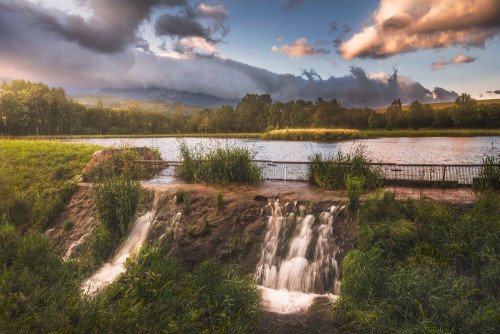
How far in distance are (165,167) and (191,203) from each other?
7.42 metres

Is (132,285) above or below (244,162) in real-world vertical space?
below

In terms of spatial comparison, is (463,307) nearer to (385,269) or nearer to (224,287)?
(385,269)

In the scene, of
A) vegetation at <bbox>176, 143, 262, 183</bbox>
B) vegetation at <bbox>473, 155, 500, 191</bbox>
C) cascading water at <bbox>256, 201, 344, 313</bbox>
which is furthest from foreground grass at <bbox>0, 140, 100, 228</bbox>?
vegetation at <bbox>473, 155, 500, 191</bbox>

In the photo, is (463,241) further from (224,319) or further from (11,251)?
(11,251)

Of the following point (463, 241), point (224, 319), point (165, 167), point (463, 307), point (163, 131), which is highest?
point (163, 131)

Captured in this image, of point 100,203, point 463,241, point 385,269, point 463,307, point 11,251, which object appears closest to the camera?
point 463,307

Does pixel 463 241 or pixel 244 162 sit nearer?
pixel 463 241

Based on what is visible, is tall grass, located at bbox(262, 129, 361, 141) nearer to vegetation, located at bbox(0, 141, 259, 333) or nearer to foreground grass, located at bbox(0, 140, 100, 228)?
foreground grass, located at bbox(0, 140, 100, 228)

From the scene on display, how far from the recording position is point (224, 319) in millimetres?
5520

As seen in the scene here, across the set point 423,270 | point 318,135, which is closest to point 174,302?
point 423,270

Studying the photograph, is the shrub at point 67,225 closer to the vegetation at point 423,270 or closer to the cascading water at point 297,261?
the cascading water at point 297,261

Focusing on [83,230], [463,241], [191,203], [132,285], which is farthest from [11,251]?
[463,241]

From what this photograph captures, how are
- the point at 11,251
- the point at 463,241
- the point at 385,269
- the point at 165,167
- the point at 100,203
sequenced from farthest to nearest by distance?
the point at 165,167 < the point at 100,203 < the point at 11,251 < the point at 463,241 < the point at 385,269

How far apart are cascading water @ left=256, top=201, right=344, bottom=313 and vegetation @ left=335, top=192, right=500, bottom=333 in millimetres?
806
